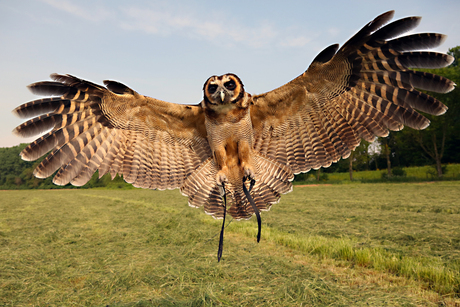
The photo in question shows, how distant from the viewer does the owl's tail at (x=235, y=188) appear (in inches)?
126

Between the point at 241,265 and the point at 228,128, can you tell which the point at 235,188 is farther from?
the point at 241,265

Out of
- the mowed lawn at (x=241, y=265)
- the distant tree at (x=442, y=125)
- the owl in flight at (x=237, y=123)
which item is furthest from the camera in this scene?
the distant tree at (x=442, y=125)

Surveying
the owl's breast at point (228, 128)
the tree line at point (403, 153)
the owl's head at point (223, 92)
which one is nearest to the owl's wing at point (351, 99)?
the owl's breast at point (228, 128)

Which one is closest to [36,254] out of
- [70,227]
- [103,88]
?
[70,227]

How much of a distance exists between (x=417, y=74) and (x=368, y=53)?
0.49 metres

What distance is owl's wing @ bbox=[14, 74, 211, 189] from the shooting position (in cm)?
→ 288

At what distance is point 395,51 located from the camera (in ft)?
9.09

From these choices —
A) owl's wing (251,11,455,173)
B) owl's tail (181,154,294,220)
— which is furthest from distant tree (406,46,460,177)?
owl's tail (181,154,294,220)

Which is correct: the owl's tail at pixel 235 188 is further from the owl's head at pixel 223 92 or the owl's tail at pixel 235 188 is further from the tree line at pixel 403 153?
the tree line at pixel 403 153

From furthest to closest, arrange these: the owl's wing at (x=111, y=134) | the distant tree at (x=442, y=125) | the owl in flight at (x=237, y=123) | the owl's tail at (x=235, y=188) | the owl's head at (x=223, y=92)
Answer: the distant tree at (x=442, y=125) → the owl's tail at (x=235, y=188) → the owl's wing at (x=111, y=134) → the owl in flight at (x=237, y=123) → the owl's head at (x=223, y=92)

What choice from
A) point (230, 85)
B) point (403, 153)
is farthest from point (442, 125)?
point (230, 85)

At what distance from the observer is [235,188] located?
10.5ft

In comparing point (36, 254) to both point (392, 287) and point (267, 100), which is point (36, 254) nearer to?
point (267, 100)

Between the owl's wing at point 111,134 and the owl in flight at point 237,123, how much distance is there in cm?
→ 1
